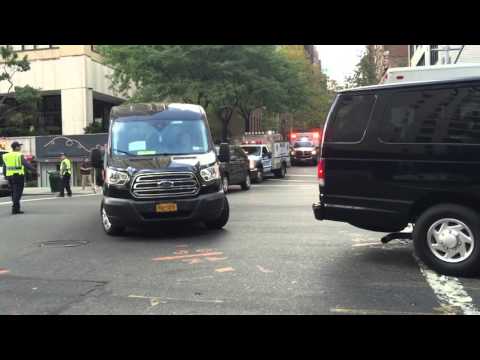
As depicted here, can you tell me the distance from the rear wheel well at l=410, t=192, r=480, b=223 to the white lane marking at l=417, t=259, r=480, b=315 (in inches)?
27.6

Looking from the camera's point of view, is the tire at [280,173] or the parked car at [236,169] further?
the tire at [280,173]

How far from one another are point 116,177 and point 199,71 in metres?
21.8

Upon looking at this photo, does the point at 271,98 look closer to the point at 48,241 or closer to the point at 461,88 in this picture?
the point at 48,241

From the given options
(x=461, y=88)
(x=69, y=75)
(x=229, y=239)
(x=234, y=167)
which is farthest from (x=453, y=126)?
(x=69, y=75)

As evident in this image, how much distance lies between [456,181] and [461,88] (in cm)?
106

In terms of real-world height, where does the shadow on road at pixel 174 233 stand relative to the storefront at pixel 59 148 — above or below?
below

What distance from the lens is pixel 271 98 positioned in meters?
32.4

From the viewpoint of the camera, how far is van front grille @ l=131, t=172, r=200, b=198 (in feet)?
29.1

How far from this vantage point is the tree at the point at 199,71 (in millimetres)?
28984

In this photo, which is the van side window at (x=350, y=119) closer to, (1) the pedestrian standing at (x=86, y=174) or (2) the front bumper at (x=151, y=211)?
(2) the front bumper at (x=151, y=211)

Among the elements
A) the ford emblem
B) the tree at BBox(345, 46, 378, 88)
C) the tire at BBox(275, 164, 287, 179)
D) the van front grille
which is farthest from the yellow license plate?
the tree at BBox(345, 46, 378, 88)

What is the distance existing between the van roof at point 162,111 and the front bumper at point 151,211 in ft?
6.15

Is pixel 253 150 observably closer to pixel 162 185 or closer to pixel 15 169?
pixel 15 169

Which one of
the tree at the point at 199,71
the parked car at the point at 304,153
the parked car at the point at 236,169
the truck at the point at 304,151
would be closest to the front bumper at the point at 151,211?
the parked car at the point at 236,169
